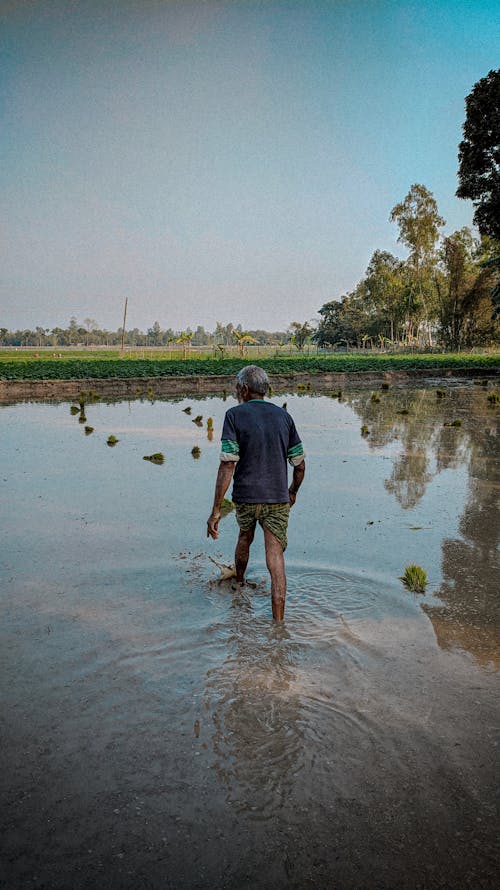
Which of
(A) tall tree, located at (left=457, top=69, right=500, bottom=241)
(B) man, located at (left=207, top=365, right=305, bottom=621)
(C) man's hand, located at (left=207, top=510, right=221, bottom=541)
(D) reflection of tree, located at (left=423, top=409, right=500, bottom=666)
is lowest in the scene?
(D) reflection of tree, located at (left=423, top=409, right=500, bottom=666)

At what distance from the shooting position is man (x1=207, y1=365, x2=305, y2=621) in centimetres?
406

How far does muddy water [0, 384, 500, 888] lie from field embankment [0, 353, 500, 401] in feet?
62.4

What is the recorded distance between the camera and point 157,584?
499cm

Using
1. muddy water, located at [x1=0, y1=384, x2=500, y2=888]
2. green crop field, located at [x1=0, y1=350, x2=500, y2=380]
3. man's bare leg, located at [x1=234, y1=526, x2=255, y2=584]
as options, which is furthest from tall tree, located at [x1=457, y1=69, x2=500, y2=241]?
man's bare leg, located at [x1=234, y1=526, x2=255, y2=584]

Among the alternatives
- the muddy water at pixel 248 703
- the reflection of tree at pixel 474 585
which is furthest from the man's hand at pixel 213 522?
the reflection of tree at pixel 474 585

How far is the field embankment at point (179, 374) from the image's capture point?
25.7 m

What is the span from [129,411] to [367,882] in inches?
672

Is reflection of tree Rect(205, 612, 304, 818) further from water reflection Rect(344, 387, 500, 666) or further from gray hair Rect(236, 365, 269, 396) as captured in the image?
gray hair Rect(236, 365, 269, 396)

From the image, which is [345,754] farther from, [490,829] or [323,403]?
[323,403]

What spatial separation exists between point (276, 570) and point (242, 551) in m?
0.52

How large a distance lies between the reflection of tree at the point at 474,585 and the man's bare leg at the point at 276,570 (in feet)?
3.25

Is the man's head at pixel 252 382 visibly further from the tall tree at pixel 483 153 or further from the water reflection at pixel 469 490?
the tall tree at pixel 483 153

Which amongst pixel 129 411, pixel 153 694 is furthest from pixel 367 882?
pixel 129 411

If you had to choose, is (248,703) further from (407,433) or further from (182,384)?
(182,384)
